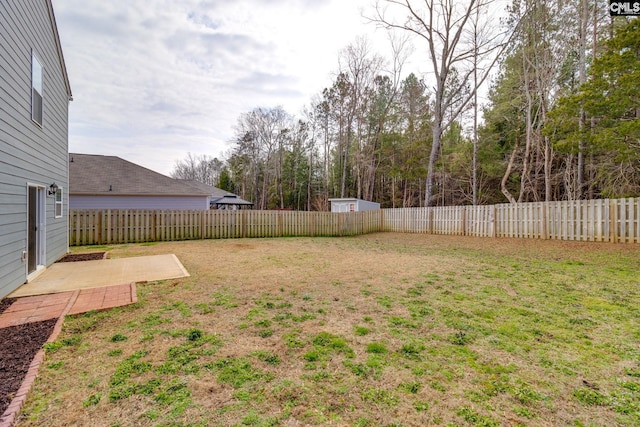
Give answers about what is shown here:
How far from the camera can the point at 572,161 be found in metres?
15.9

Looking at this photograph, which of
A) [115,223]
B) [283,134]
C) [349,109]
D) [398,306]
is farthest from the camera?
[283,134]

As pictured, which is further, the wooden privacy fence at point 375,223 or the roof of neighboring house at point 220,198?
the roof of neighboring house at point 220,198

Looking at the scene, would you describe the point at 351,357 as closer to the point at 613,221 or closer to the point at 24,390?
the point at 24,390

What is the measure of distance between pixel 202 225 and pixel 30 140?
710cm

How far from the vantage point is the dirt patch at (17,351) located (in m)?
1.93

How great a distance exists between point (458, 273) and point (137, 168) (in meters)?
16.7

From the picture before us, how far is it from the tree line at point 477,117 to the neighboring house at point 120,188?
44.4 ft

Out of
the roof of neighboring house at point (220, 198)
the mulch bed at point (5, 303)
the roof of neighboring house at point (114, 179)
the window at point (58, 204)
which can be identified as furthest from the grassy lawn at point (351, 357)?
the roof of neighboring house at point (220, 198)

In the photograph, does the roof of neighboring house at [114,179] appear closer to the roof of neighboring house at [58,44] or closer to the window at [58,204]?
the roof of neighboring house at [58,44]

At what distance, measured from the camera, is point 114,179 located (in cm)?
1440

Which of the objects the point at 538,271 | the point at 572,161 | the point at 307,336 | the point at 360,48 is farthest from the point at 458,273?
the point at 360,48

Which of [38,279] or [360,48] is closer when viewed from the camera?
[38,279]

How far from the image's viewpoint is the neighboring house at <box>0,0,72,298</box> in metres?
3.95

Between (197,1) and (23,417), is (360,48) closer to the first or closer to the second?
(197,1)
